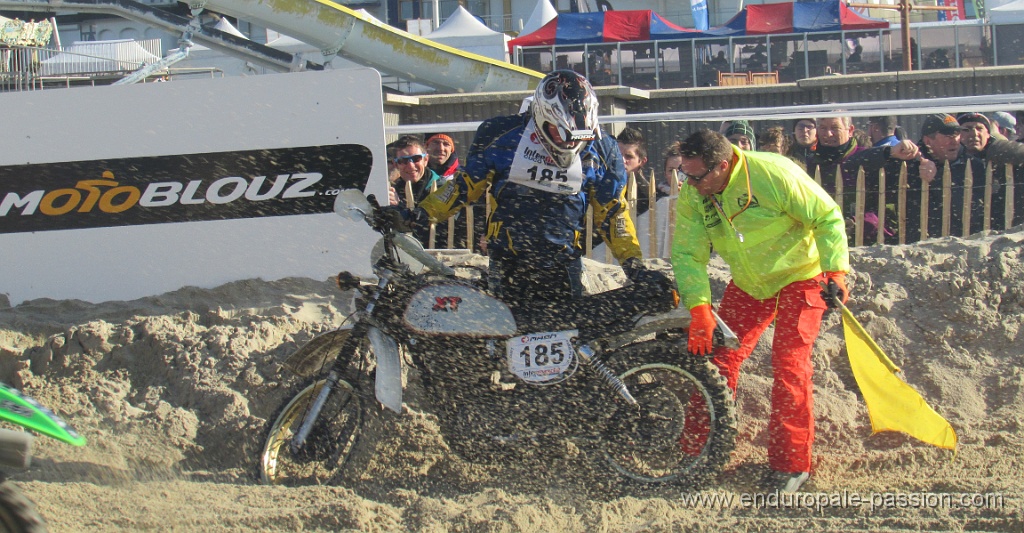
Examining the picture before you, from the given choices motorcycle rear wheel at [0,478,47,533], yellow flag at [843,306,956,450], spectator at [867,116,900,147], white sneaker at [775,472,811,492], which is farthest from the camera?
spectator at [867,116,900,147]

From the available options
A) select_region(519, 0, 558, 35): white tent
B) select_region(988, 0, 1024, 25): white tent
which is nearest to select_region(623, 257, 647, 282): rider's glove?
select_region(988, 0, 1024, 25): white tent

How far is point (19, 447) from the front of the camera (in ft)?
9.70

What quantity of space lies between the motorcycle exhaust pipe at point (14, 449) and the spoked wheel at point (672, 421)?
2.48 meters

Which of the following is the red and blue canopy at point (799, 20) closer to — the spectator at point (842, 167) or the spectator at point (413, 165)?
the spectator at point (842, 167)

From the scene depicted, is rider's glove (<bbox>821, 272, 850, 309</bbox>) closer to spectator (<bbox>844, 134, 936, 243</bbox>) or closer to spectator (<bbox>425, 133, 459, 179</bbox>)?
spectator (<bbox>844, 134, 936, 243</bbox>)

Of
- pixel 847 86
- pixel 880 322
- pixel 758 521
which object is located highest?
pixel 847 86

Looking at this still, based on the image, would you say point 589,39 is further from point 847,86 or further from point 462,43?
point 847,86

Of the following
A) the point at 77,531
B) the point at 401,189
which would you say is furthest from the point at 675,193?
the point at 77,531

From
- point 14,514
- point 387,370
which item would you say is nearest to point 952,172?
point 387,370

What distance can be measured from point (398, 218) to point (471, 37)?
20.7 m

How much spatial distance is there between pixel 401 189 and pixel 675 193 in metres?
2.14

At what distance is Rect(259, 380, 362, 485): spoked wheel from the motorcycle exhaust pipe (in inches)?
56.6

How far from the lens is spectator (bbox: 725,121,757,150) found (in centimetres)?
739

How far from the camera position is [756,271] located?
181 inches
